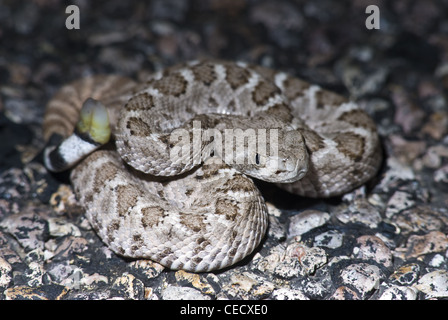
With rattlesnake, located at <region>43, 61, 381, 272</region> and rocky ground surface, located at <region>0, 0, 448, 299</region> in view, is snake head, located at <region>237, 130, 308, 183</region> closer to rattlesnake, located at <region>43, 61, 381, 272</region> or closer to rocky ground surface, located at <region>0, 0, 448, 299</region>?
rattlesnake, located at <region>43, 61, 381, 272</region>

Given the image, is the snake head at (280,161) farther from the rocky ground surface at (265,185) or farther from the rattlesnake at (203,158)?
the rocky ground surface at (265,185)

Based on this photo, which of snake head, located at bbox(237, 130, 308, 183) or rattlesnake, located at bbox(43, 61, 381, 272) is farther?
snake head, located at bbox(237, 130, 308, 183)

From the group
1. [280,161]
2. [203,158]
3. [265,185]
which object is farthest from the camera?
[265,185]

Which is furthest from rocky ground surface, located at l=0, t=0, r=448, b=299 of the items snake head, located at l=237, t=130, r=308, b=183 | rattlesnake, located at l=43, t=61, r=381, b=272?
snake head, located at l=237, t=130, r=308, b=183

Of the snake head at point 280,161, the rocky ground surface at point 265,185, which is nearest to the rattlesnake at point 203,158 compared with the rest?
the snake head at point 280,161

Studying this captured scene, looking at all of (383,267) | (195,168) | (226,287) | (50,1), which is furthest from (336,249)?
(50,1)

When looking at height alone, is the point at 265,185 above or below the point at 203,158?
below
